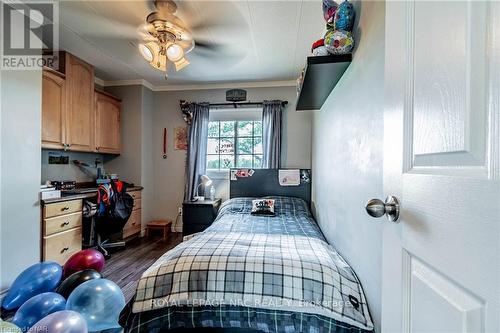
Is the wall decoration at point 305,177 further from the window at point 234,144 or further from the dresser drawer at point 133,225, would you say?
the dresser drawer at point 133,225

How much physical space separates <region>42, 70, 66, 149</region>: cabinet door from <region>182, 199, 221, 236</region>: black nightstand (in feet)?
5.45

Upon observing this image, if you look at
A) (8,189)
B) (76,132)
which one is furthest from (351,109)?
(76,132)

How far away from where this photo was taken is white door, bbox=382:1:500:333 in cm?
33

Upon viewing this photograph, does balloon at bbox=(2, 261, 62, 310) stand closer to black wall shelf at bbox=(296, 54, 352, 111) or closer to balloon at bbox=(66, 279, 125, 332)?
balloon at bbox=(66, 279, 125, 332)

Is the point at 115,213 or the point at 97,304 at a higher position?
the point at 115,213

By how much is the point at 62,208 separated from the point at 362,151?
111 inches

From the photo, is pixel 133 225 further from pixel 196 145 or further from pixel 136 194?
pixel 196 145

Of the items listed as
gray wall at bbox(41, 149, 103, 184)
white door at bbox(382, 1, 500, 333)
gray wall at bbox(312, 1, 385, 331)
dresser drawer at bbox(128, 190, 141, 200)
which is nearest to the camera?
white door at bbox(382, 1, 500, 333)

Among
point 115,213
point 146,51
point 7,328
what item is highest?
point 146,51

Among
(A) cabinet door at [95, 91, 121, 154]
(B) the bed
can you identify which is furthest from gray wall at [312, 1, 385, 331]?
(A) cabinet door at [95, 91, 121, 154]

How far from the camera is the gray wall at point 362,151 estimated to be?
→ 3.10ft

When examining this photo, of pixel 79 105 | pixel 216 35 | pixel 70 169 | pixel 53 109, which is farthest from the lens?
pixel 70 169

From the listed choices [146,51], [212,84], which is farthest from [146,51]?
[212,84]

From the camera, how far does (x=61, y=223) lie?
2.33m
